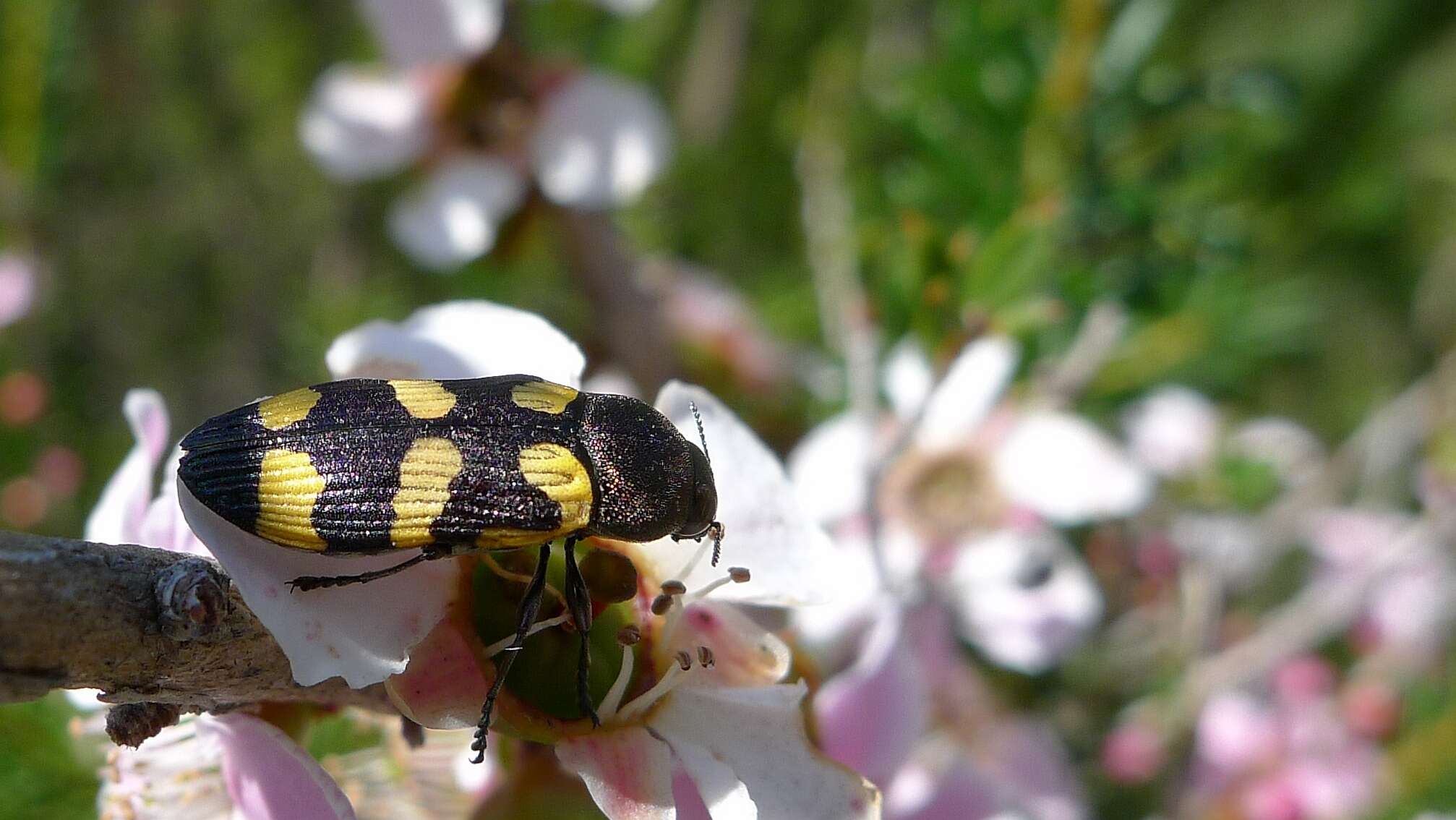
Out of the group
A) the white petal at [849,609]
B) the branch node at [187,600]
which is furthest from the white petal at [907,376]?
the branch node at [187,600]

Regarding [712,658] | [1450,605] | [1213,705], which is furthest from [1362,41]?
[712,658]

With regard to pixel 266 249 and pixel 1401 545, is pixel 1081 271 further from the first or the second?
Result: pixel 266 249

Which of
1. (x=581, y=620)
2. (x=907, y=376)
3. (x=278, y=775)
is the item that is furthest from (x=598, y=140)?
(x=278, y=775)

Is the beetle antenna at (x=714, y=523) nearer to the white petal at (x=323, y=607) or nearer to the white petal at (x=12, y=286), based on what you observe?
the white petal at (x=323, y=607)

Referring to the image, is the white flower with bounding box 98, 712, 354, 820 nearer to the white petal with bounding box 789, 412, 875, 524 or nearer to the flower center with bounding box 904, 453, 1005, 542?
the white petal with bounding box 789, 412, 875, 524

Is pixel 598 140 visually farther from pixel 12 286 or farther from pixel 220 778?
pixel 12 286
